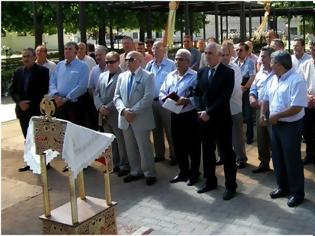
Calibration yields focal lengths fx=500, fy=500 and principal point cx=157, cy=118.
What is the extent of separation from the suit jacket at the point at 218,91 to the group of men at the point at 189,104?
1 cm

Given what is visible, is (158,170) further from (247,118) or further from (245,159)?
(247,118)

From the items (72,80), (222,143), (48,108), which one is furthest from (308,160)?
(48,108)

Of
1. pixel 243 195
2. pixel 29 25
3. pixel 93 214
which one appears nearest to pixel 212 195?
pixel 243 195

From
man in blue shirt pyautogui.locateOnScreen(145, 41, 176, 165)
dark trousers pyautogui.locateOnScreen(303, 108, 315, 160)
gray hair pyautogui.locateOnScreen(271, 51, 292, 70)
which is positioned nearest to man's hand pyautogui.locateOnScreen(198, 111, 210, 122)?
gray hair pyautogui.locateOnScreen(271, 51, 292, 70)

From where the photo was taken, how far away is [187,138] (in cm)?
646

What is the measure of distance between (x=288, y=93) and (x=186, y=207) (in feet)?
5.59

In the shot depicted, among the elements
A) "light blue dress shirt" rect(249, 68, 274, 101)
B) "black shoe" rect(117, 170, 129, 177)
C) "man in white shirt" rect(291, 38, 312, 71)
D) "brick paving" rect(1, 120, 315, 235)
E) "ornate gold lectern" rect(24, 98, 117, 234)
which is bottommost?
"brick paving" rect(1, 120, 315, 235)

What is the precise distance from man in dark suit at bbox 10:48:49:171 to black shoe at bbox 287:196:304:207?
376 cm

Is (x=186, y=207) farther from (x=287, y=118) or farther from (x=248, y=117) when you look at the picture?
(x=248, y=117)

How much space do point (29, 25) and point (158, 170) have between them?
1558cm

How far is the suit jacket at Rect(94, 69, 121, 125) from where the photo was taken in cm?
686

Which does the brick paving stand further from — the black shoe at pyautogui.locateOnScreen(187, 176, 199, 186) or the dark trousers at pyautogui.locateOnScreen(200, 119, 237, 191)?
the dark trousers at pyautogui.locateOnScreen(200, 119, 237, 191)

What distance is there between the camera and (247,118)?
8578mm

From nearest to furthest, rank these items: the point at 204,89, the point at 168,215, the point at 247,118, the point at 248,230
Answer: the point at 248,230
the point at 168,215
the point at 204,89
the point at 247,118
